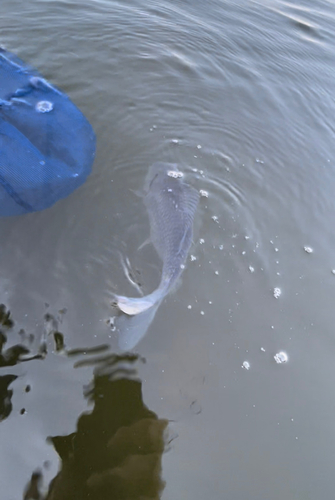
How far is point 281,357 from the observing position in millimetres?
3602

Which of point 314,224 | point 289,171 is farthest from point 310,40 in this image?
point 314,224

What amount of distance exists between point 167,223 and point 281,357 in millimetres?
1647

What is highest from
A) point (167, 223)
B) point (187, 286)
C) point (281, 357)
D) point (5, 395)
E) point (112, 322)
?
point (167, 223)

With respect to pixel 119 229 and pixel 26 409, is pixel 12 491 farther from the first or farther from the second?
pixel 119 229

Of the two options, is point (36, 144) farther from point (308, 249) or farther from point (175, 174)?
point (308, 249)

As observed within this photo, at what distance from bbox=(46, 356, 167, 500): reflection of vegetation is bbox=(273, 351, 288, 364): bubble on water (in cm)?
116

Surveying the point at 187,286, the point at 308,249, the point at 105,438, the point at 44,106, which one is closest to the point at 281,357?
the point at 187,286

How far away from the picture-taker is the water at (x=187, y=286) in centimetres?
301

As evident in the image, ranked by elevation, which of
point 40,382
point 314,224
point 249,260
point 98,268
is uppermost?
point 314,224

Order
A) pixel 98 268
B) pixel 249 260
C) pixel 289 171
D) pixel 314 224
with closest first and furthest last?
pixel 98 268 < pixel 249 260 < pixel 314 224 < pixel 289 171

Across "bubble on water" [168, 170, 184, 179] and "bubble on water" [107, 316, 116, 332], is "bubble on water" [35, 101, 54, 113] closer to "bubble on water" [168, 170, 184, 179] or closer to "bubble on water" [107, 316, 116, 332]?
"bubble on water" [168, 170, 184, 179]

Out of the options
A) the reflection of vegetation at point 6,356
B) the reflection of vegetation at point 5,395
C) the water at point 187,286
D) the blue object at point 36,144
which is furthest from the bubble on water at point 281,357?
the blue object at point 36,144

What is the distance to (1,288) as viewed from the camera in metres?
3.61

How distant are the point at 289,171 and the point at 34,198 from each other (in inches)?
127
